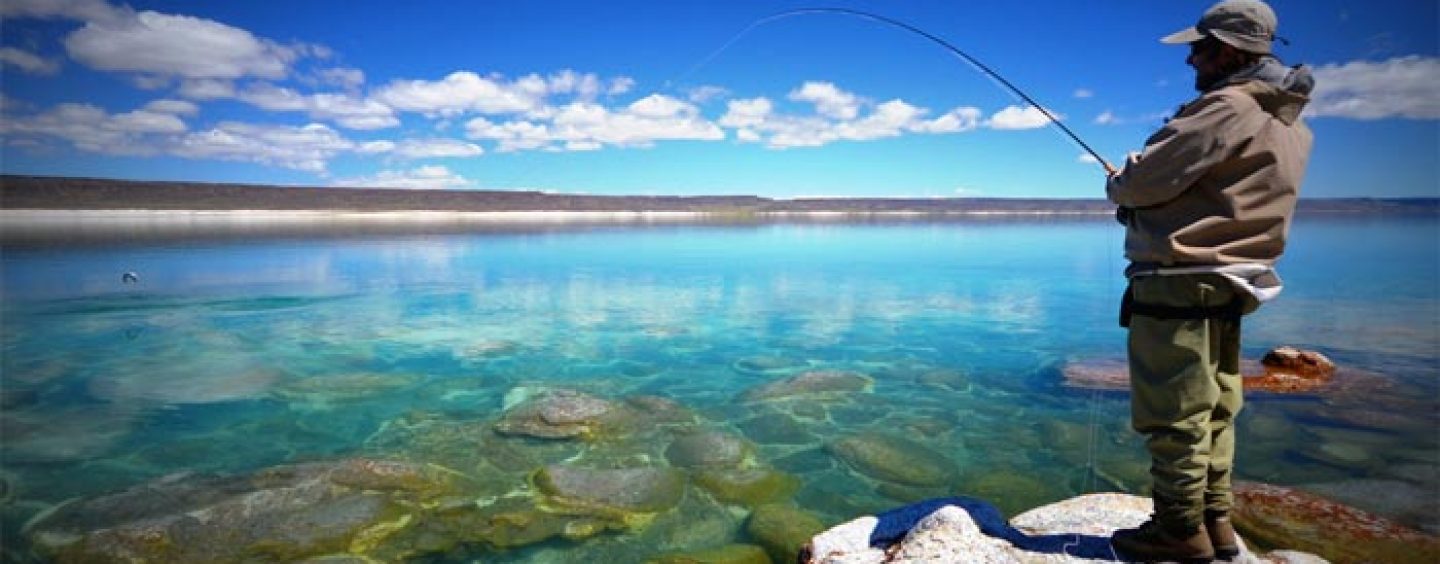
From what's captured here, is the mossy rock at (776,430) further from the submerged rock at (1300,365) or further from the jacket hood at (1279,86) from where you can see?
the submerged rock at (1300,365)

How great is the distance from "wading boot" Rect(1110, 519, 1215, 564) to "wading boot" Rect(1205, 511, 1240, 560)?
0.18 feet

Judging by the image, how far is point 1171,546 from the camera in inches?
117

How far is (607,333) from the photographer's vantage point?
1377 cm

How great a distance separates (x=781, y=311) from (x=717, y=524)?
11.3 m

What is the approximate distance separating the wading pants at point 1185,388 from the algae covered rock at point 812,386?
20.8 feet

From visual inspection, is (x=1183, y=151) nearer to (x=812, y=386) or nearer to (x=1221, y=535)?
(x=1221, y=535)

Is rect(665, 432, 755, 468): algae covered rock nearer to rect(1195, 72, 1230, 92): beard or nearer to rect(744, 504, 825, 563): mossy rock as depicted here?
rect(744, 504, 825, 563): mossy rock

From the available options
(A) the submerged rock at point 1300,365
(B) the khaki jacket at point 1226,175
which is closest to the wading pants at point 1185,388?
(B) the khaki jacket at point 1226,175

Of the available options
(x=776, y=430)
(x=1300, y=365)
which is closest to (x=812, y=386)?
(x=776, y=430)

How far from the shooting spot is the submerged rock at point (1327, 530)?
14.5ft

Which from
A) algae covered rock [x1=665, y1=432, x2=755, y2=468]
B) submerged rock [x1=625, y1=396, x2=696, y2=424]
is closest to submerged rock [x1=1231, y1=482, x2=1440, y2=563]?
algae covered rock [x1=665, y1=432, x2=755, y2=468]

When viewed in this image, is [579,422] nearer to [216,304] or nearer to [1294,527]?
[1294,527]

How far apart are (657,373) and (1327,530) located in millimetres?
7788

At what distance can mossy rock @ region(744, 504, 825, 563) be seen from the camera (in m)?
4.99
